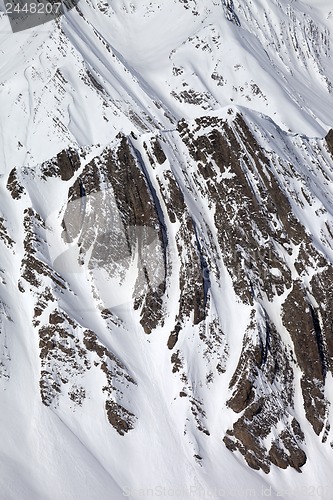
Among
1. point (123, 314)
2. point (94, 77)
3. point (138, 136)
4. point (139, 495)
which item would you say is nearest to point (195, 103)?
point (94, 77)

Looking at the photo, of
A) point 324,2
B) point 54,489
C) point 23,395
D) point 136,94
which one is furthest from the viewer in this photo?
point 324,2

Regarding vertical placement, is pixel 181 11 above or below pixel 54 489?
above

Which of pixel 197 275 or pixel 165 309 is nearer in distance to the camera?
pixel 165 309

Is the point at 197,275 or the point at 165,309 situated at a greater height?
the point at 197,275

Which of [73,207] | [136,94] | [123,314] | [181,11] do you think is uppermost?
Result: [181,11]

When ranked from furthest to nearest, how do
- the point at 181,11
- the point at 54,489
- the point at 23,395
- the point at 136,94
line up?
the point at 181,11 → the point at 136,94 → the point at 23,395 → the point at 54,489

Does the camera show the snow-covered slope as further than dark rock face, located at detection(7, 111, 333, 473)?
No

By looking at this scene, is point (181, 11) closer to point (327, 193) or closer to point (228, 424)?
point (327, 193)

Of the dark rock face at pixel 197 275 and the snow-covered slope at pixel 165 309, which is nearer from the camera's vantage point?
the snow-covered slope at pixel 165 309
